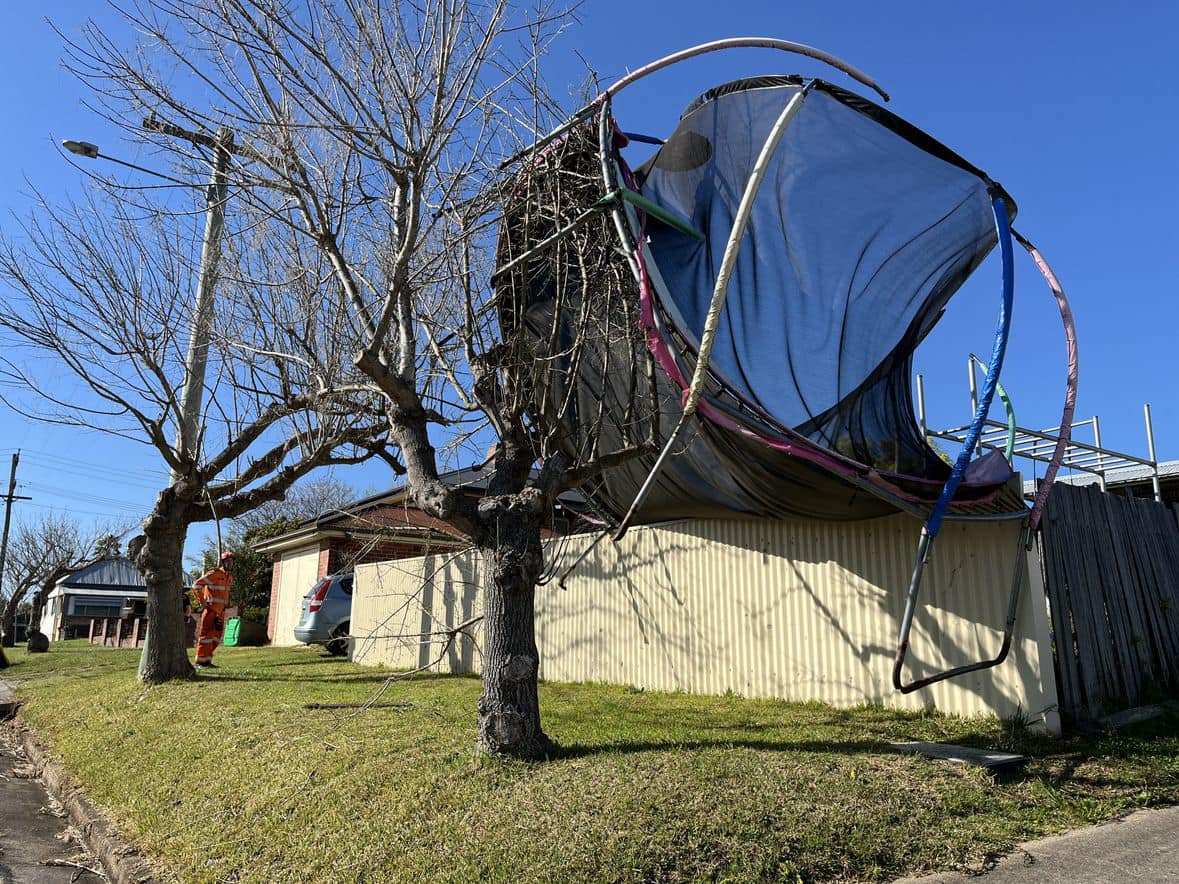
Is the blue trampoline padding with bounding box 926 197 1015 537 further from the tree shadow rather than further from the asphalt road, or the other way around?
the asphalt road

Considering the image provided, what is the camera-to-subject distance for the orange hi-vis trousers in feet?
38.9

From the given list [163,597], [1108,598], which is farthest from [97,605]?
[1108,598]

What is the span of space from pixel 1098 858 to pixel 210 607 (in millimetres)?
11421

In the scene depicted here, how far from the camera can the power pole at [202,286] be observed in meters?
5.77

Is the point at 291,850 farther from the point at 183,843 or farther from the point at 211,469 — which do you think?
the point at 211,469

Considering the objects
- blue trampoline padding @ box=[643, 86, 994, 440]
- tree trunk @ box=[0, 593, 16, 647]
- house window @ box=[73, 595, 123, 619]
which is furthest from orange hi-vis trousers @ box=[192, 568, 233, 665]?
house window @ box=[73, 595, 123, 619]

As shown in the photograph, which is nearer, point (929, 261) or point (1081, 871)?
point (1081, 871)

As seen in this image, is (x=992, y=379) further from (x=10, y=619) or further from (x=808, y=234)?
(x=10, y=619)

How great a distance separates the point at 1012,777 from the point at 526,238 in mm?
4816

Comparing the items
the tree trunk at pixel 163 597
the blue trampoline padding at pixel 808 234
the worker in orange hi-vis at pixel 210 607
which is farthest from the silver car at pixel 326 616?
the blue trampoline padding at pixel 808 234

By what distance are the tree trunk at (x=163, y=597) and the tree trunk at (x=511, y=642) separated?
6.59 meters

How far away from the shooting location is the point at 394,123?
5.70 m

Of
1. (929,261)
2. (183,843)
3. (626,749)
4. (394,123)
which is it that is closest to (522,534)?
(626,749)

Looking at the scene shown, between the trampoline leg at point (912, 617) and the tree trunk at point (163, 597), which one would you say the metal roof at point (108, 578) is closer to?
the tree trunk at point (163, 597)
